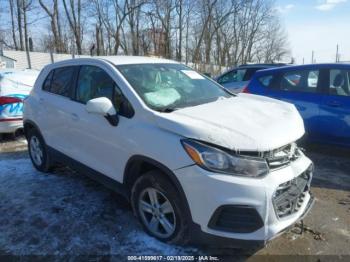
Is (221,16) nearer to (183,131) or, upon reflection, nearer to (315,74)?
(315,74)

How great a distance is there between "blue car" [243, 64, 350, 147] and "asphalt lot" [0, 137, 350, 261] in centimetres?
64

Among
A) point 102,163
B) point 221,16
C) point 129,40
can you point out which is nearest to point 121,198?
point 102,163

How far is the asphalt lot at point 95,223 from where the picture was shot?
3090mm

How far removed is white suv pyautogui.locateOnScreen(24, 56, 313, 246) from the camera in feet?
8.43

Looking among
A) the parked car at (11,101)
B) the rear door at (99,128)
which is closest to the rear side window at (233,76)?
the parked car at (11,101)

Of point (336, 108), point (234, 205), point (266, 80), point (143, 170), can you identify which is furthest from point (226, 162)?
point (266, 80)

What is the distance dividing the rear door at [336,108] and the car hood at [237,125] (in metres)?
2.20

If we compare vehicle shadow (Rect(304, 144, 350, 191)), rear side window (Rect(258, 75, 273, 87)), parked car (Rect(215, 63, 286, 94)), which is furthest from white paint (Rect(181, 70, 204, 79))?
parked car (Rect(215, 63, 286, 94))

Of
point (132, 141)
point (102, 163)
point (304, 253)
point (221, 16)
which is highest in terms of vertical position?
point (221, 16)

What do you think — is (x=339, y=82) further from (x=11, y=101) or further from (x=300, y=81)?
(x=11, y=101)

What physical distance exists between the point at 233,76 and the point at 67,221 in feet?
25.3

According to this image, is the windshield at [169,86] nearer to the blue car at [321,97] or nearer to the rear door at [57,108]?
the rear door at [57,108]

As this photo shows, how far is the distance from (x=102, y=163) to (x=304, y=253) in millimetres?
2165

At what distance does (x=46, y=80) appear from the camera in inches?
195
